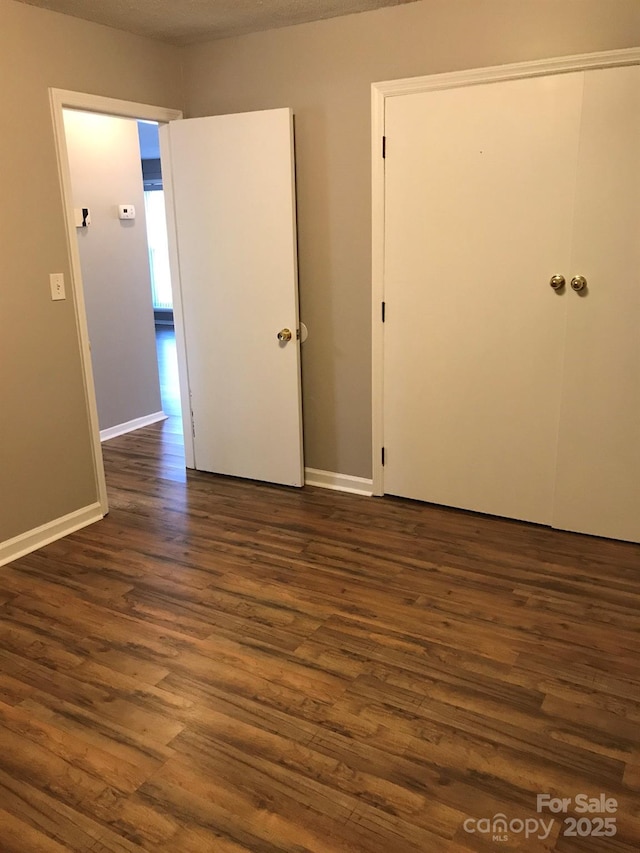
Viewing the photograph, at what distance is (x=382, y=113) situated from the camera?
128 inches

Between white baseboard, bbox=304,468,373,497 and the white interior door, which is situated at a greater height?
the white interior door

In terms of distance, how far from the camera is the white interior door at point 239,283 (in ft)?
11.6

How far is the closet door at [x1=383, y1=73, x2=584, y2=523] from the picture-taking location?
9.74 feet

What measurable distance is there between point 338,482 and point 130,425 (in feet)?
6.60

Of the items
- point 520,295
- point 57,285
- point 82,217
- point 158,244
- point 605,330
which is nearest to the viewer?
point 605,330

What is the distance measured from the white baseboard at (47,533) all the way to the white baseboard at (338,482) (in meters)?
1.17

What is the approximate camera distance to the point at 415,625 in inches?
101

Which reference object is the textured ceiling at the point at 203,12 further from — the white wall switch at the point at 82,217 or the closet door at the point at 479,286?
the white wall switch at the point at 82,217

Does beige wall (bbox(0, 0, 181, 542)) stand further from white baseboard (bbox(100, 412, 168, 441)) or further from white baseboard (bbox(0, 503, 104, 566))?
white baseboard (bbox(100, 412, 168, 441))

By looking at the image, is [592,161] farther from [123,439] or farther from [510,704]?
[123,439]

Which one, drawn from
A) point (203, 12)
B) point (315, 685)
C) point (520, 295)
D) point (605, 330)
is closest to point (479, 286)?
point (520, 295)

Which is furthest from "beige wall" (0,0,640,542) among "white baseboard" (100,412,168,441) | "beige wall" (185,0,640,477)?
"white baseboard" (100,412,168,441)

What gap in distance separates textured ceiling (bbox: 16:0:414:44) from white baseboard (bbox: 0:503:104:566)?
7.62 ft

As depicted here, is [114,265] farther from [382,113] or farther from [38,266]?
[382,113]
